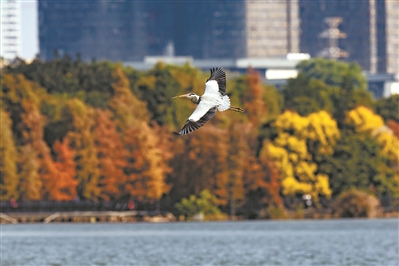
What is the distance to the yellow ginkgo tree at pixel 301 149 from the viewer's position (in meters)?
125

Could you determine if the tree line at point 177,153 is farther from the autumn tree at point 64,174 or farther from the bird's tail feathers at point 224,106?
the bird's tail feathers at point 224,106

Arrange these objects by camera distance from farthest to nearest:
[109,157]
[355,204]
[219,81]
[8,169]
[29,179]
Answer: [109,157] → [355,204] → [29,179] → [8,169] → [219,81]

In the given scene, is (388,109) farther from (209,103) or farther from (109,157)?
(209,103)

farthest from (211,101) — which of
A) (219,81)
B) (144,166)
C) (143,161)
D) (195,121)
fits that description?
(143,161)

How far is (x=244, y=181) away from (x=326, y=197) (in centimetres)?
703

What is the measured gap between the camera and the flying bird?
124 ft

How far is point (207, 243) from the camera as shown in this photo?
90.7 m

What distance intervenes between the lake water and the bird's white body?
33.3 metres

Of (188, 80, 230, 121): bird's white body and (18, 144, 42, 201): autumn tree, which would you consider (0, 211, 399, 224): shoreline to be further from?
(188, 80, 230, 121): bird's white body

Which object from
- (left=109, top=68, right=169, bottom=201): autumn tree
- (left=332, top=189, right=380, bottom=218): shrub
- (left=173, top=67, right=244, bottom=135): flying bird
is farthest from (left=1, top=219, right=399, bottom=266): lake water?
(left=173, top=67, right=244, bottom=135): flying bird

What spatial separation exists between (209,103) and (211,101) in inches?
4.6

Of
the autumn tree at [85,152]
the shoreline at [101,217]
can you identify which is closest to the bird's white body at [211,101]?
the shoreline at [101,217]

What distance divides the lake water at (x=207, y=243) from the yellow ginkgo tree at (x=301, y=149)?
474 centimetres

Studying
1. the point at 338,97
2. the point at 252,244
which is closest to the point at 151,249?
the point at 252,244
